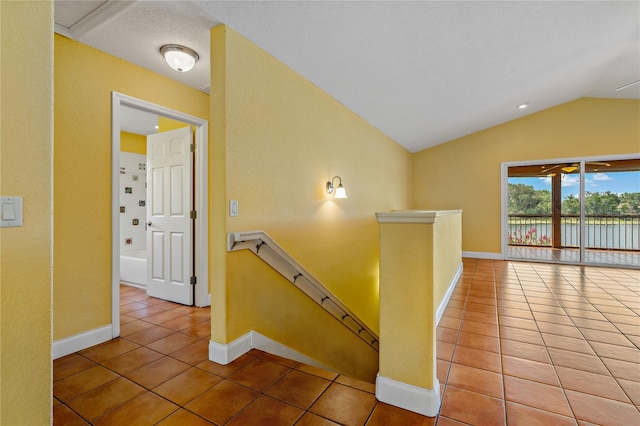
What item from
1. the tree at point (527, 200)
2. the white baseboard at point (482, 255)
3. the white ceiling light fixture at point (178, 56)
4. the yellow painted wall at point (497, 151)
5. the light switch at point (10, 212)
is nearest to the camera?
the light switch at point (10, 212)

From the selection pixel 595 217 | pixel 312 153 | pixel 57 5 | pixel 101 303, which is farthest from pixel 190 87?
Result: pixel 595 217

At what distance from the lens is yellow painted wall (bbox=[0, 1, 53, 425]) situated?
1045mm

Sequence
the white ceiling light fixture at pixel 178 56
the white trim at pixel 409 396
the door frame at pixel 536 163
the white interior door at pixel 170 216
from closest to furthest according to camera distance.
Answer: the white trim at pixel 409 396 → the white ceiling light fixture at pixel 178 56 → the white interior door at pixel 170 216 → the door frame at pixel 536 163

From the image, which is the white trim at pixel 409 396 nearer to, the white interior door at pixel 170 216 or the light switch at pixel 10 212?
the light switch at pixel 10 212

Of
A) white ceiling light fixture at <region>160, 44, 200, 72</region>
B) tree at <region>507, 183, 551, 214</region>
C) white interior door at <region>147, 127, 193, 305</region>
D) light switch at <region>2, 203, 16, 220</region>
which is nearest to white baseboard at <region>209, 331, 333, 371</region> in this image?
white interior door at <region>147, 127, 193, 305</region>

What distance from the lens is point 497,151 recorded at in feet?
20.4

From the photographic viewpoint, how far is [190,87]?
3.19 m

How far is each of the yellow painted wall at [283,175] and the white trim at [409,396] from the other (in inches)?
44.5

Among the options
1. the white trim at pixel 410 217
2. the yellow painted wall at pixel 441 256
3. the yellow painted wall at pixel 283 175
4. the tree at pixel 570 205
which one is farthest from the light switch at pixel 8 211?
the tree at pixel 570 205

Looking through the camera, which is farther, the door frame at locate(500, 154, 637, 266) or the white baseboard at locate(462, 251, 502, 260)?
the white baseboard at locate(462, 251, 502, 260)

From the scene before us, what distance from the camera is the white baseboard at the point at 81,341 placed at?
2.18 m

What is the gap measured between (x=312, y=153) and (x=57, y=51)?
7.18 feet

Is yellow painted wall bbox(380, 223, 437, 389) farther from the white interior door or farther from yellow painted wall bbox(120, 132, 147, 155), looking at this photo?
yellow painted wall bbox(120, 132, 147, 155)

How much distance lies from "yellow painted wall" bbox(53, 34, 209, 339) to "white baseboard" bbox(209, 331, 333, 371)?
1123mm
